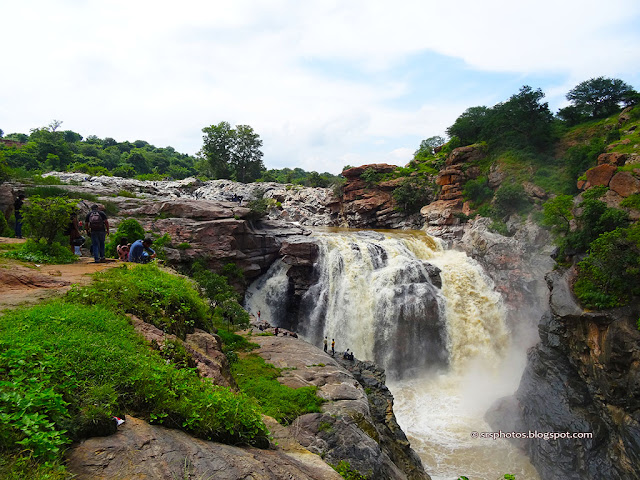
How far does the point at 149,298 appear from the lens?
20.0 feet

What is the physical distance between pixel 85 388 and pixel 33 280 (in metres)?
4.57

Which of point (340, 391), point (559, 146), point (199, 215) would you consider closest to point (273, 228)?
point (199, 215)

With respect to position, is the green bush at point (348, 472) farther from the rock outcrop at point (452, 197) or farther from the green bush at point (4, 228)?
the rock outcrop at point (452, 197)

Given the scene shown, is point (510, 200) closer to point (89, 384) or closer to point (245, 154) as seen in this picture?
point (89, 384)

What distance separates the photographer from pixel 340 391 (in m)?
A: 9.23

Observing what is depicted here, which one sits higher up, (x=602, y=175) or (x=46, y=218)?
(x=602, y=175)

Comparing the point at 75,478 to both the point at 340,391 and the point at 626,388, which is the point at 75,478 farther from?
the point at 626,388

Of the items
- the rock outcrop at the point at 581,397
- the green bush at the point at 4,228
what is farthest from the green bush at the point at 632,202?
the green bush at the point at 4,228

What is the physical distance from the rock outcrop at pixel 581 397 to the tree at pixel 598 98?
27.5m

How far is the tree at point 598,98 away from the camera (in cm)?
3172

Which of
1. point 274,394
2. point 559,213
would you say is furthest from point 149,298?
point 559,213

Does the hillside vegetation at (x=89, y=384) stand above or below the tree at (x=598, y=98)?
below

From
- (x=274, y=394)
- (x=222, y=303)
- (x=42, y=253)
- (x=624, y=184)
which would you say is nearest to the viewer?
(x=274, y=394)

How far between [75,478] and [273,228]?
78.2ft
